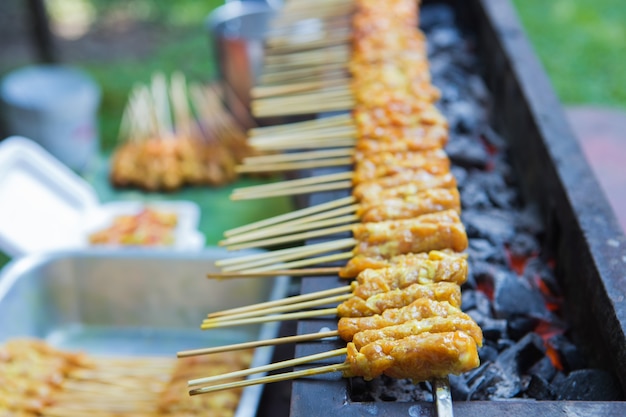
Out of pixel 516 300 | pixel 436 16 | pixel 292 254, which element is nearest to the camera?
pixel 292 254

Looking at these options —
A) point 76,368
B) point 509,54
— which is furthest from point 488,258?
point 76,368

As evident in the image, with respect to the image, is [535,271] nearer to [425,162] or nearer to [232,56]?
[425,162]

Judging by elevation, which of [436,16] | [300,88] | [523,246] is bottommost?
[523,246]

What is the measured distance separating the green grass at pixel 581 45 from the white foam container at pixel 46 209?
18.8ft

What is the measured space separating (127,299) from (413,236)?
92.7 inches

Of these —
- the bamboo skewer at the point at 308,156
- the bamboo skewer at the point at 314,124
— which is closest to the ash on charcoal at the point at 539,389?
the bamboo skewer at the point at 308,156

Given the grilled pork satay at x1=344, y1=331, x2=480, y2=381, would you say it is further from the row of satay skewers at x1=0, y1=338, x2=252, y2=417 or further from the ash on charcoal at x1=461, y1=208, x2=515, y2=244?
the ash on charcoal at x1=461, y1=208, x2=515, y2=244

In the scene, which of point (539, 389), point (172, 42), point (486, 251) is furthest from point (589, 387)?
point (172, 42)

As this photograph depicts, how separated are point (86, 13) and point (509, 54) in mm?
8852

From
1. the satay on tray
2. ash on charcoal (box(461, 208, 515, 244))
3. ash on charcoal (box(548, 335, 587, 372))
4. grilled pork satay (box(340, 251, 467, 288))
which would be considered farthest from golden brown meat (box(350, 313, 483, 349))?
the satay on tray

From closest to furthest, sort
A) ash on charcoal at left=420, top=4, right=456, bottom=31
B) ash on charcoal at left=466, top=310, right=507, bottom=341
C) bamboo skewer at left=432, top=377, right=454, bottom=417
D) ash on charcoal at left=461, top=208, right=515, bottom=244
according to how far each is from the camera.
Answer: bamboo skewer at left=432, top=377, right=454, bottom=417 < ash on charcoal at left=466, top=310, right=507, bottom=341 < ash on charcoal at left=461, top=208, right=515, bottom=244 < ash on charcoal at left=420, top=4, right=456, bottom=31

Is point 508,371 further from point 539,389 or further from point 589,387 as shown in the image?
point 589,387

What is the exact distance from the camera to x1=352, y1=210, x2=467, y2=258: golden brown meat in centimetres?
304

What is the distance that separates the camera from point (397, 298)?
2.75 metres
